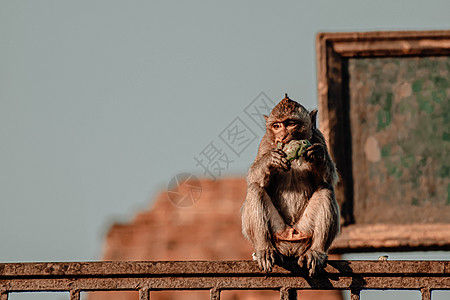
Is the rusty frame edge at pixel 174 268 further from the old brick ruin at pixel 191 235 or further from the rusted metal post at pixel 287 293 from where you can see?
the old brick ruin at pixel 191 235

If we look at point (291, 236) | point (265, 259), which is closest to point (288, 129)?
point (291, 236)

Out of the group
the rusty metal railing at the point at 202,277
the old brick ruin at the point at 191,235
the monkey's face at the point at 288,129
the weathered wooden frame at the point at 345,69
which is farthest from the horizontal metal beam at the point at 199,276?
the old brick ruin at the point at 191,235

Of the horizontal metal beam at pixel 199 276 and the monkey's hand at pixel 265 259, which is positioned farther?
the monkey's hand at pixel 265 259

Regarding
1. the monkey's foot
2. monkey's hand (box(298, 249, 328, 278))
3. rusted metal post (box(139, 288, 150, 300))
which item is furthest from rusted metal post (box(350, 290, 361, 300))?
rusted metal post (box(139, 288, 150, 300))

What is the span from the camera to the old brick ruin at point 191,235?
31.4 m

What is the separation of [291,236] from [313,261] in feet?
3.45

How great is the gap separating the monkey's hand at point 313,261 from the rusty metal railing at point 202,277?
80 mm

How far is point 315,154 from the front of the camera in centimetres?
1159

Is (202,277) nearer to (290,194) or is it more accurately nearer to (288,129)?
(290,194)

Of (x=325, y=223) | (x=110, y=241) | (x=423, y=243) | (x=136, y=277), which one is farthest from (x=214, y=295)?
(x=110, y=241)

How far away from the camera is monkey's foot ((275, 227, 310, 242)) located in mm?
11695

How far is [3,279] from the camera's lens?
10.5 m

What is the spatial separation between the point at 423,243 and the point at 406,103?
266cm

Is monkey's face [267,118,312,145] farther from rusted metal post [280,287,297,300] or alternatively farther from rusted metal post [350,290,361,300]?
rusted metal post [350,290,361,300]
